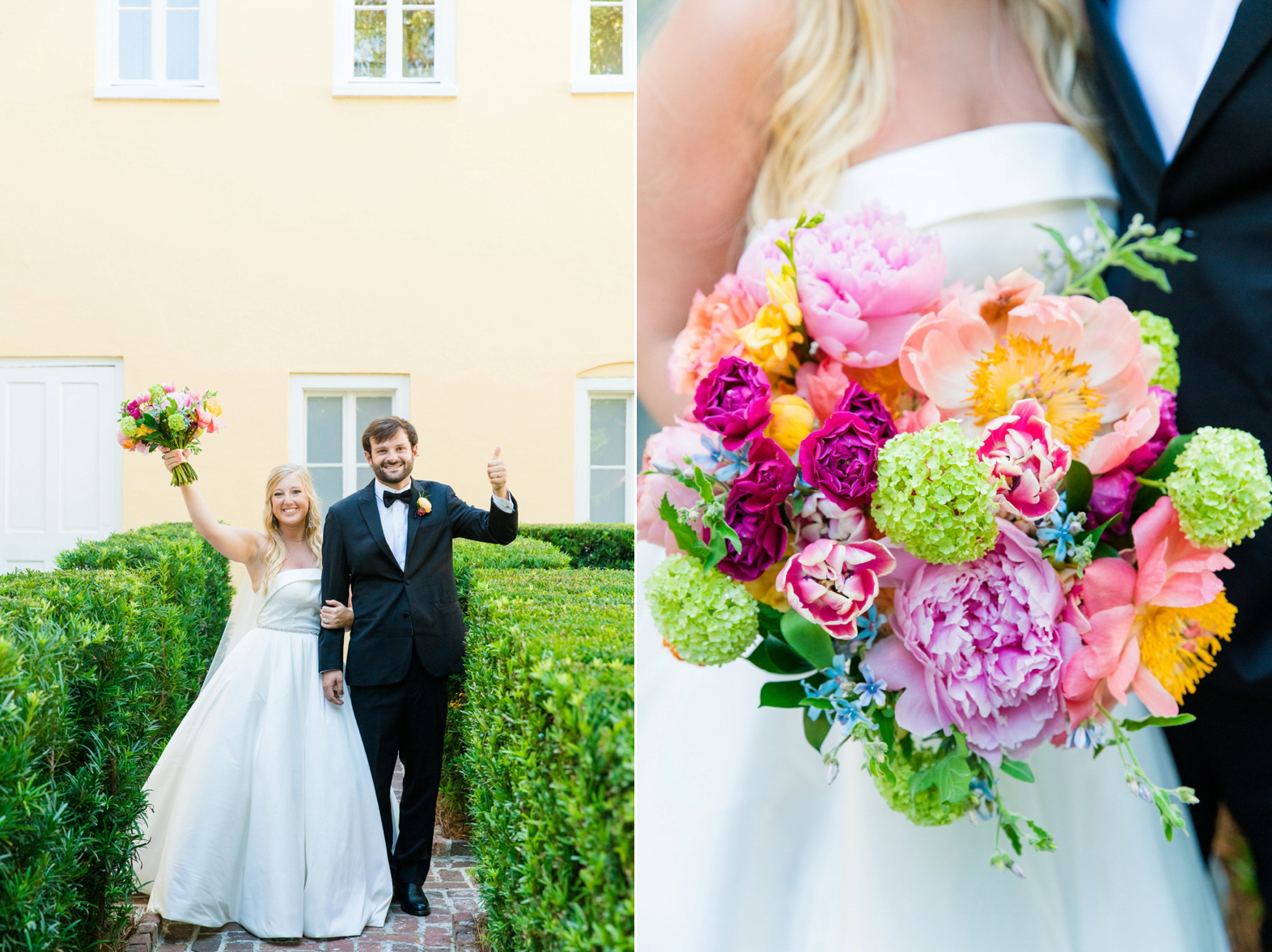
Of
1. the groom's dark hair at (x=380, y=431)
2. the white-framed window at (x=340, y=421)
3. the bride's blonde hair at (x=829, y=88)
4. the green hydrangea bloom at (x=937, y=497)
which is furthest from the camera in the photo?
the white-framed window at (x=340, y=421)

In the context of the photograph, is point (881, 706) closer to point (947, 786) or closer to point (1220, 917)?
point (947, 786)

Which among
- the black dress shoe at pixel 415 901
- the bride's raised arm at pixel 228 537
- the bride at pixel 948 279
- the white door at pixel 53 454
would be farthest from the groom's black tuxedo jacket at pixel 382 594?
the white door at pixel 53 454

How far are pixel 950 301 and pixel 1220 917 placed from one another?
898 millimetres

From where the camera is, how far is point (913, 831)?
133 cm

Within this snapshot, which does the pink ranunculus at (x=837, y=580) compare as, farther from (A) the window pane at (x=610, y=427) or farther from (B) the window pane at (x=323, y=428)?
(B) the window pane at (x=323, y=428)

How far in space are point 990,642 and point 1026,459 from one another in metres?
0.20

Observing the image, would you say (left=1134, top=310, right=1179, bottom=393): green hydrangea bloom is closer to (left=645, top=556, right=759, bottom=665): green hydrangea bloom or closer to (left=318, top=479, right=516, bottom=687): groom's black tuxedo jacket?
(left=645, top=556, right=759, bottom=665): green hydrangea bloom

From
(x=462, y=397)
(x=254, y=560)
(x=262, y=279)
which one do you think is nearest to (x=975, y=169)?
(x=254, y=560)

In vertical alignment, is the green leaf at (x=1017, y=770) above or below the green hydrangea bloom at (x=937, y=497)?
below

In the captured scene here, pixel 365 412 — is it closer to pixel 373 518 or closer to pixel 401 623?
pixel 373 518

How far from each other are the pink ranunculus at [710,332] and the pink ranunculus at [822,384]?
88 millimetres

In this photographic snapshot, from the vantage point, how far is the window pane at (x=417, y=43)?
6.55 m

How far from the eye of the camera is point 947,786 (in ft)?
3.65

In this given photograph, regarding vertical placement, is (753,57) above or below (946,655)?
above
